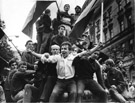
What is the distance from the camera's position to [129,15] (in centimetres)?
955

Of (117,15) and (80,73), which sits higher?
(117,15)

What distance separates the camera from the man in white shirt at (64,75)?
5328 mm

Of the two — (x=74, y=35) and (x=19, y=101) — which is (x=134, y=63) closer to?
(x=74, y=35)

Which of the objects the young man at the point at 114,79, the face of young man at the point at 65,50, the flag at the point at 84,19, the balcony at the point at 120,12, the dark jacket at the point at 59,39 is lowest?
the young man at the point at 114,79

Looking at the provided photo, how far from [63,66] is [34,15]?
296 cm

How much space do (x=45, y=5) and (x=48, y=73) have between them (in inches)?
123

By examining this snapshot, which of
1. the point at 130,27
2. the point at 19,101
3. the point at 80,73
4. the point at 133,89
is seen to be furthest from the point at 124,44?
the point at 19,101

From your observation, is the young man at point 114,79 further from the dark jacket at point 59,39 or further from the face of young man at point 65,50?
the face of young man at point 65,50

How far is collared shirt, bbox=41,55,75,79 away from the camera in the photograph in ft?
17.9

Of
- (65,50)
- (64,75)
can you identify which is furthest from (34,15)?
(64,75)

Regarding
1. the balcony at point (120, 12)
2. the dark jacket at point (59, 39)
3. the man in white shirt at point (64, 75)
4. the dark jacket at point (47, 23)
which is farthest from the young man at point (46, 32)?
the balcony at point (120, 12)

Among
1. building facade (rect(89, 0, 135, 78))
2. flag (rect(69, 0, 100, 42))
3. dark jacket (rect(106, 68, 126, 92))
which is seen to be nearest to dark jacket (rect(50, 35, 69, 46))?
flag (rect(69, 0, 100, 42))

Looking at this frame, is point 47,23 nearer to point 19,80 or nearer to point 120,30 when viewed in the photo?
point 19,80

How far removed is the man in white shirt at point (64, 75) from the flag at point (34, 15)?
2330 millimetres
